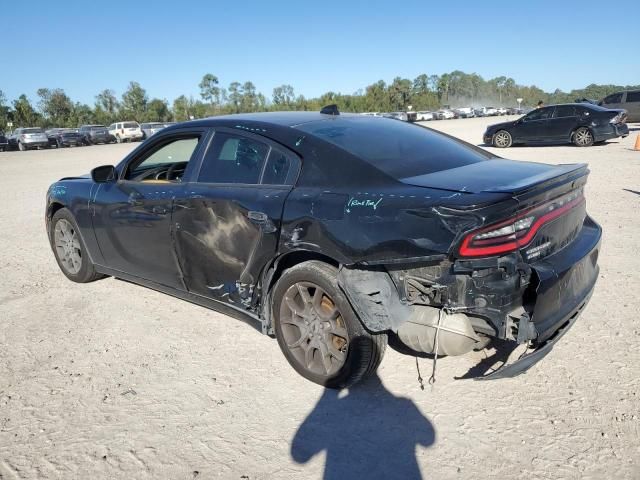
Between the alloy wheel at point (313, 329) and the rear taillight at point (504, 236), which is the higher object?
the rear taillight at point (504, 236)

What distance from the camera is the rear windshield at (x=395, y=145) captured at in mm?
2986

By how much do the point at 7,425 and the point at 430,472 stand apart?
7.69 ft

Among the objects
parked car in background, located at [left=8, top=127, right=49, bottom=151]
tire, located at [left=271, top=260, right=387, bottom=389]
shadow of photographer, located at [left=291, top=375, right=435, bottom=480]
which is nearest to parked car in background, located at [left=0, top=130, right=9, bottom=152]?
parked car in background, located at [left=8, top=127, right=49, bottom=151]

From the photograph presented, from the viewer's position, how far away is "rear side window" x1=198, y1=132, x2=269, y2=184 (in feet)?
10.8

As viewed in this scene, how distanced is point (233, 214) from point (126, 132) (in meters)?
40.6

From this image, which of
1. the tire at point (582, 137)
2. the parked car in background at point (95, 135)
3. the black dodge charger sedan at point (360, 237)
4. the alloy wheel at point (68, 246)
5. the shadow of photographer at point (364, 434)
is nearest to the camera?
the shadow of photographer at point (364, 434)

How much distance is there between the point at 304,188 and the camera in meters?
2.95

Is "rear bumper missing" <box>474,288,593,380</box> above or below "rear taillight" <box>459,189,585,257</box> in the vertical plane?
below

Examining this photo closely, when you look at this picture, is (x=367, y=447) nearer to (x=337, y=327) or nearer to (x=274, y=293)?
(x=337, y=327)

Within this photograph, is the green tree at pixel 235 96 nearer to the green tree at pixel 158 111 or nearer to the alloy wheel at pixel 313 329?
the green tree at pixel 158 111

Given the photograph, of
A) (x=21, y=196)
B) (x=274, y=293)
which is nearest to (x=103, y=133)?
(x=21, y=196)

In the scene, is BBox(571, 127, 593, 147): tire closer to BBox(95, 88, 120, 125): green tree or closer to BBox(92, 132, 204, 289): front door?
BBox(92, 132, 204, 289): front door

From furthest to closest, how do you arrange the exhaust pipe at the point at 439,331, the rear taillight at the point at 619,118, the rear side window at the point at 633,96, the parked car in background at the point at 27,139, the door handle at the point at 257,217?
the parked car in background at the point at 27,139 < the rear side window at the point at 633,96 < the rear taillight at the point at 619,118 < the door handle at the point at 257,217 < the exhaust pipe at the point at 439,331

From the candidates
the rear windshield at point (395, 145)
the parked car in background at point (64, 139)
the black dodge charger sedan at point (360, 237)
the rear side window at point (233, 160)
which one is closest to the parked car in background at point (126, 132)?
the parked car in background at point (64, 139)
